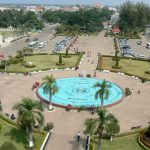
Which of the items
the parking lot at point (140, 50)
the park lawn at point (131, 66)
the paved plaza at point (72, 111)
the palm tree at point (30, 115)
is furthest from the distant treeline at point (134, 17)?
the palm tree at point (30, 115)

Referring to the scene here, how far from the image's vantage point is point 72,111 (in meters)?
40.4

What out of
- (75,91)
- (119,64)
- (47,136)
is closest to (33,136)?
(47,136)

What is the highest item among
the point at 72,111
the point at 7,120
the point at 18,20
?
the point at 18,20

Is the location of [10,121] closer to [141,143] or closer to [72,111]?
[72,111]

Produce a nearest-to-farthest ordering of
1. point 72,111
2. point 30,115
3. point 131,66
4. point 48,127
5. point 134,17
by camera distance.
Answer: point 30,115 < point 48,127 < point 72,111 < point 131,66 < point 134,17

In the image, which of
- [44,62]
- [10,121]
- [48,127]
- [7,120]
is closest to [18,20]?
[44,62]

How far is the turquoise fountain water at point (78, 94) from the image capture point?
144ft

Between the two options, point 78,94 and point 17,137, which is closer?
point 17,137

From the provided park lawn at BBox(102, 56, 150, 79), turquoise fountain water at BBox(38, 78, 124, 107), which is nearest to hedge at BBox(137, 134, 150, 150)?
turquoise fountain water at BBox(38, 78, 124, 107)

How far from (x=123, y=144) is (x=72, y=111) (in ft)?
35.0

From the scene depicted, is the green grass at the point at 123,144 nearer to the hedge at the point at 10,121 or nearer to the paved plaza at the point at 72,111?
the paved plaza at the point at 72,111

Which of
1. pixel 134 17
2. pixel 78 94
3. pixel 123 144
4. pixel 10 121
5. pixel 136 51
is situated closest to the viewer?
pixel 123 144

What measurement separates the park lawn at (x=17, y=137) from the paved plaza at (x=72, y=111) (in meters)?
1.15

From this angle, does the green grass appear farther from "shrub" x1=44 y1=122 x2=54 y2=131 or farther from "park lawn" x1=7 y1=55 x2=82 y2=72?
"park lawn" x1=7 y1=55 x2=82 y2=72
